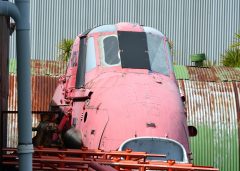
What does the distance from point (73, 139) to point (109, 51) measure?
6.57 feet

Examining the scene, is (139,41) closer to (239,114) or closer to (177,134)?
(177,134)

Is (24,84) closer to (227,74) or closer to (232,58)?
(227,74)

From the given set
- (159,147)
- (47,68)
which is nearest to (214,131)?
(47,68)

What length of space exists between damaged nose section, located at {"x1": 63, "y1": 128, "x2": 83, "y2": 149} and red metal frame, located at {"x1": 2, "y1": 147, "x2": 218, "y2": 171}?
146 cm

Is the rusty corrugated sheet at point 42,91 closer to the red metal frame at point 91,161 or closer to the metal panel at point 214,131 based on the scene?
the metal panel at point 214,131

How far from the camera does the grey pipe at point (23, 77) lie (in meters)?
6.27

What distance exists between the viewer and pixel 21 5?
20.8 feet

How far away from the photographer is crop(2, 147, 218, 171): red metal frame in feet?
26.5

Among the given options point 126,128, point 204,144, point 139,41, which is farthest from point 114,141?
point 204,144

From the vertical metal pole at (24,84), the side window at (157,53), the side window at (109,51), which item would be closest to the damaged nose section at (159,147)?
the side window at (157,53)

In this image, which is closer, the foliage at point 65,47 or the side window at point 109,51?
the side window at point 109,51

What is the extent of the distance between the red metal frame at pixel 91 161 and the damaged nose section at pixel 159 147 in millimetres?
777

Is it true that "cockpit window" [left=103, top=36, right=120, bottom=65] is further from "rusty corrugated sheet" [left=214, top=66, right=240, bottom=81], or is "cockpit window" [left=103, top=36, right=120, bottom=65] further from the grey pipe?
"rusty corrugated sheet" [left=214, top=66, right=240, bottom=81]

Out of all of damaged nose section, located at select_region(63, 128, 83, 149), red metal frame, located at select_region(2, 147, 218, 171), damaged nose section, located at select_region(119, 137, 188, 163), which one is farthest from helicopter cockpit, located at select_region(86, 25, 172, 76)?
red metal frame, located at select_region(2, 147, 218, 171)
